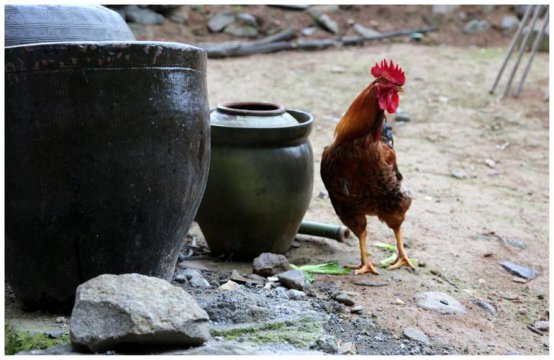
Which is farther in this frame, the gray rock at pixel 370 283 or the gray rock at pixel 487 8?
the gray rock at pixel 487 8

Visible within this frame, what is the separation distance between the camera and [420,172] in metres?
6.47

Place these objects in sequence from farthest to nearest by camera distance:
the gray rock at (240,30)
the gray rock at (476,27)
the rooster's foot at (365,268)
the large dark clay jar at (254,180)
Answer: the gray rock at (476,27) < the gray rock at (240,30) < the rooster's foot at (365,268) < the large dark clay jar at (254,180)

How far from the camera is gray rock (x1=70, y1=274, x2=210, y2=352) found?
7.25ft

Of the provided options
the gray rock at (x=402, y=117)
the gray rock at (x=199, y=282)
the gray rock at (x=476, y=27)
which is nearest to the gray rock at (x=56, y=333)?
the gray rock at (x=199, y=282)

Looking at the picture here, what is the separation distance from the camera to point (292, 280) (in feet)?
11.4

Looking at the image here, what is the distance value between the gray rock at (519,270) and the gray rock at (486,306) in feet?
2.30

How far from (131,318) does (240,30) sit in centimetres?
913

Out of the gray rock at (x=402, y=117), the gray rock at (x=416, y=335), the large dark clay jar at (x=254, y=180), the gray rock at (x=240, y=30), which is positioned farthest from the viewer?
the gray rock at (x=240, y=30)

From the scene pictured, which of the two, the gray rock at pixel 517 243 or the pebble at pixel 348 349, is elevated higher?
the pebble at pixel 348 349

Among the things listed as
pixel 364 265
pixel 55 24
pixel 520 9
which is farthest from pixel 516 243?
pixel 520 9

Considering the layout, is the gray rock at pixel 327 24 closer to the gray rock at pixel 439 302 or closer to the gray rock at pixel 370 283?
the gray rock at pixel 370 283

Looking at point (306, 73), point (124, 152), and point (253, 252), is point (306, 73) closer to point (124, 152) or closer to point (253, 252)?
point (253, 252)

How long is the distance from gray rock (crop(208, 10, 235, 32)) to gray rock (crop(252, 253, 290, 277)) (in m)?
7.65

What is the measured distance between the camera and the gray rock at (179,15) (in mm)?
10844
